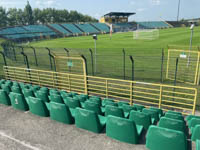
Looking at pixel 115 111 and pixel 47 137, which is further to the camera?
pixel 115 111

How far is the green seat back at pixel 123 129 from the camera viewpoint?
13.5 ft

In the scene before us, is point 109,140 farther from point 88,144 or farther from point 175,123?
point 175,123

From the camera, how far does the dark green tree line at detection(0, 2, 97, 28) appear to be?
3392 inches

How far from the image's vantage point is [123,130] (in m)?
4.24

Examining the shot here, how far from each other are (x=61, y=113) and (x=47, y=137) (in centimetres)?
86

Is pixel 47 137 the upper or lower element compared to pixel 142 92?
lower

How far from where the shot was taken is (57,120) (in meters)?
5.77

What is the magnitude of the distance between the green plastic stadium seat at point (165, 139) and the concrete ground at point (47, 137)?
548 mm

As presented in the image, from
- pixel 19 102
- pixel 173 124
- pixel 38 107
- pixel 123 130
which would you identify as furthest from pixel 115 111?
pixel 19 102

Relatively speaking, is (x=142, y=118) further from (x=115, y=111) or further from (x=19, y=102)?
(x=19, y=102)

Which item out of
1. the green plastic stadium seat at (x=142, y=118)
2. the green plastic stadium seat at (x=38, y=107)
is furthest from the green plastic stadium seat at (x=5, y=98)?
the green plastic stadium seat at (x=142, y=118)

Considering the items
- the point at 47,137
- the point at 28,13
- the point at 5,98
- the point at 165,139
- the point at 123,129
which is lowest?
the point at 47,137

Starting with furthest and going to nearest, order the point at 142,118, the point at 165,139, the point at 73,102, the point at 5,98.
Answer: the point at 5,98 < the point at 73,102 < the point at 142,118 < the point at 165,139

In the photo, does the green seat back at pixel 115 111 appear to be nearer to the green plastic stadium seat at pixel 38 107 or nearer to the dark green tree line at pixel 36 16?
the green plastic stadium seat at pixel 38 107
